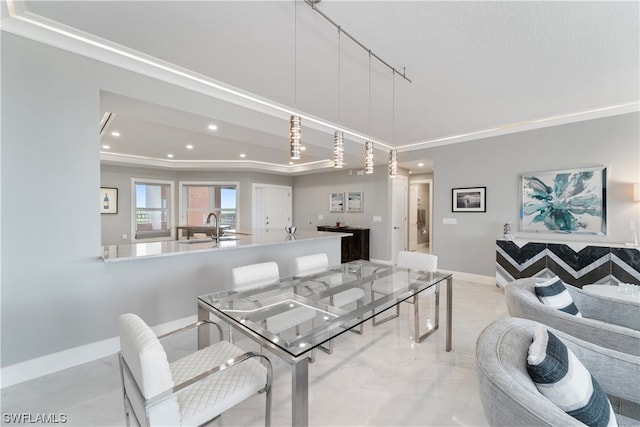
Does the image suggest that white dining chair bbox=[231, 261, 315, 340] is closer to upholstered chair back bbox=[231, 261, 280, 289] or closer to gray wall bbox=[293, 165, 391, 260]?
upholstered chair back bbox=[231, 261, 280, 289]

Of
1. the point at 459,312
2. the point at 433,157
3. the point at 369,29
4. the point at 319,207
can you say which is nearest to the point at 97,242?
the point at 369,29

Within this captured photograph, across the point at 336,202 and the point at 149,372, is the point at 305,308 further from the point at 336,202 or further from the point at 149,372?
the point at 336,202

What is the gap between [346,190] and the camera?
6.86 m

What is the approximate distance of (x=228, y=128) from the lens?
324 centimetres

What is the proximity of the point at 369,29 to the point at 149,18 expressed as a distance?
1.59m

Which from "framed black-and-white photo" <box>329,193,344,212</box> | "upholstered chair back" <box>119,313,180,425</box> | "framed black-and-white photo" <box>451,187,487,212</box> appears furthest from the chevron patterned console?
"upholstered chair back" <box>119,313,180,425</box>

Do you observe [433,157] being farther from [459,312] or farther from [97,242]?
[97,242]

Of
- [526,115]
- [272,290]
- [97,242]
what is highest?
[526,115]

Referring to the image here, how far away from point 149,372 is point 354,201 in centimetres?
593

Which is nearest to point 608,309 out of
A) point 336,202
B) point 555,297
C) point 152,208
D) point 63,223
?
point 555,297

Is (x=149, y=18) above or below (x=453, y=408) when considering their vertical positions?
above

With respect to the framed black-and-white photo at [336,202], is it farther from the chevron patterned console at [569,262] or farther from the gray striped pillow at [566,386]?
the gray striped pillow at [566,386]

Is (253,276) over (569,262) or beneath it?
over

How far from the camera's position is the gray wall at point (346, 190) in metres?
6.12
